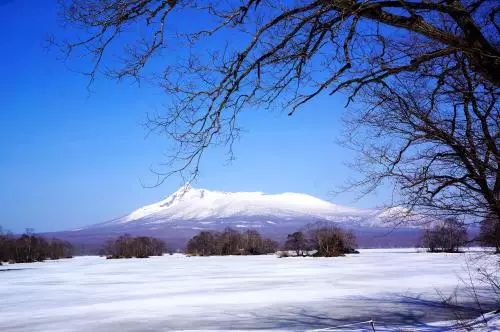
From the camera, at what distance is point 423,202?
6.04 meters

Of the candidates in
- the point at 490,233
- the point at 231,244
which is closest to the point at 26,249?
the point at 231,244

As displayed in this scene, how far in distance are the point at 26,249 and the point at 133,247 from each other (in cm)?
1573

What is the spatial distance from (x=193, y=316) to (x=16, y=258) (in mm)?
63353

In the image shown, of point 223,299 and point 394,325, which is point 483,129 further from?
point 223,299

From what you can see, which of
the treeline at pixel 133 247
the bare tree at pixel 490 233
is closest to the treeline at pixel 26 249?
the treeline at pixel 133 247

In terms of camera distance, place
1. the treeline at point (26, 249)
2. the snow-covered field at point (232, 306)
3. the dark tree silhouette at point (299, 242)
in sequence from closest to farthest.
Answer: the snow-covered field at point (232, 306) < the dark tree silhouette at point (299, 242) < the treeline at point (26, 249)

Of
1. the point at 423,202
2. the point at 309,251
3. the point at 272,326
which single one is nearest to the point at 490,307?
the point at 272,326

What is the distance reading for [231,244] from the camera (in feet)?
259

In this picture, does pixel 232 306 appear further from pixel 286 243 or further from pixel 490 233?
pixel 286 243

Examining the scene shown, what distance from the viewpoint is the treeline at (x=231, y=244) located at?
76.4m

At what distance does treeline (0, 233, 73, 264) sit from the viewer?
6756cm

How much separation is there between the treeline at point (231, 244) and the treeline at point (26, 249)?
20970mm

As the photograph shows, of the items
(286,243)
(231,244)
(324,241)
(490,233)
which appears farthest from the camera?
(231,244)

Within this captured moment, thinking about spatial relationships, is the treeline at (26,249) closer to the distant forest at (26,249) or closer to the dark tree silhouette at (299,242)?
the distant forest at (26,249)
